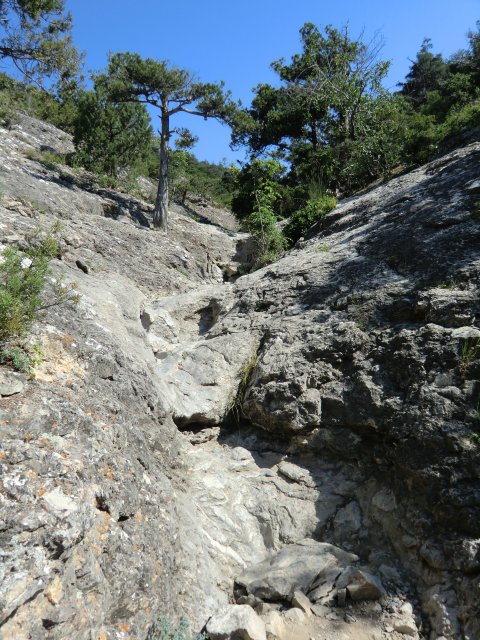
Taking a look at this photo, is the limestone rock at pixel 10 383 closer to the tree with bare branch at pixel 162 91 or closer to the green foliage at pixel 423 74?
the tree with bare branch at pixel 162 91

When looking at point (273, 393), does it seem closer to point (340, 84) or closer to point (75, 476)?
point (75, 476)

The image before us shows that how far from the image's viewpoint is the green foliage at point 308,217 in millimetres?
10227

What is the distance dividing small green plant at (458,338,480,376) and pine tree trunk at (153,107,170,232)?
948 cm

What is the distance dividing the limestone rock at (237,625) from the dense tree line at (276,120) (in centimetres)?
735

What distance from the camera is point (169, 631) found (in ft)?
8.96

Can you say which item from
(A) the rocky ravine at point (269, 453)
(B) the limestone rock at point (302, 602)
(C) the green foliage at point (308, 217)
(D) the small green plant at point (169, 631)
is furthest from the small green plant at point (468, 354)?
(C) the green foliage at point (308, 217)

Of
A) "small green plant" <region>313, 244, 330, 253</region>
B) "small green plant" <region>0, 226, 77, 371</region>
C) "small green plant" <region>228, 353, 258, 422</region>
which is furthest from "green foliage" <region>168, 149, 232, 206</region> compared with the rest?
"small green plant" <region>0, 226, 77, 371</region>

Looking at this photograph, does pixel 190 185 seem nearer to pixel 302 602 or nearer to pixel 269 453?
pixel 269 453

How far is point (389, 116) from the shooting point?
14.4m


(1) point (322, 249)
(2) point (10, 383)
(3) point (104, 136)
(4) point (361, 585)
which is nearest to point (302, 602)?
(4) point (361, 585)

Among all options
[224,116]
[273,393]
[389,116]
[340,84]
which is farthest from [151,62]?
[273,393]

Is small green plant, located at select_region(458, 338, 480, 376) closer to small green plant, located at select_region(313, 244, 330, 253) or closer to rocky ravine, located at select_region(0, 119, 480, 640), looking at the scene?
rocky ravine, located at select_region(0, 119, 480, 640)

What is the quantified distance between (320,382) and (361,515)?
1.32m

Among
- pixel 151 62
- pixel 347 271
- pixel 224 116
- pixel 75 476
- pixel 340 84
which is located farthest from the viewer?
pixel 340 84
